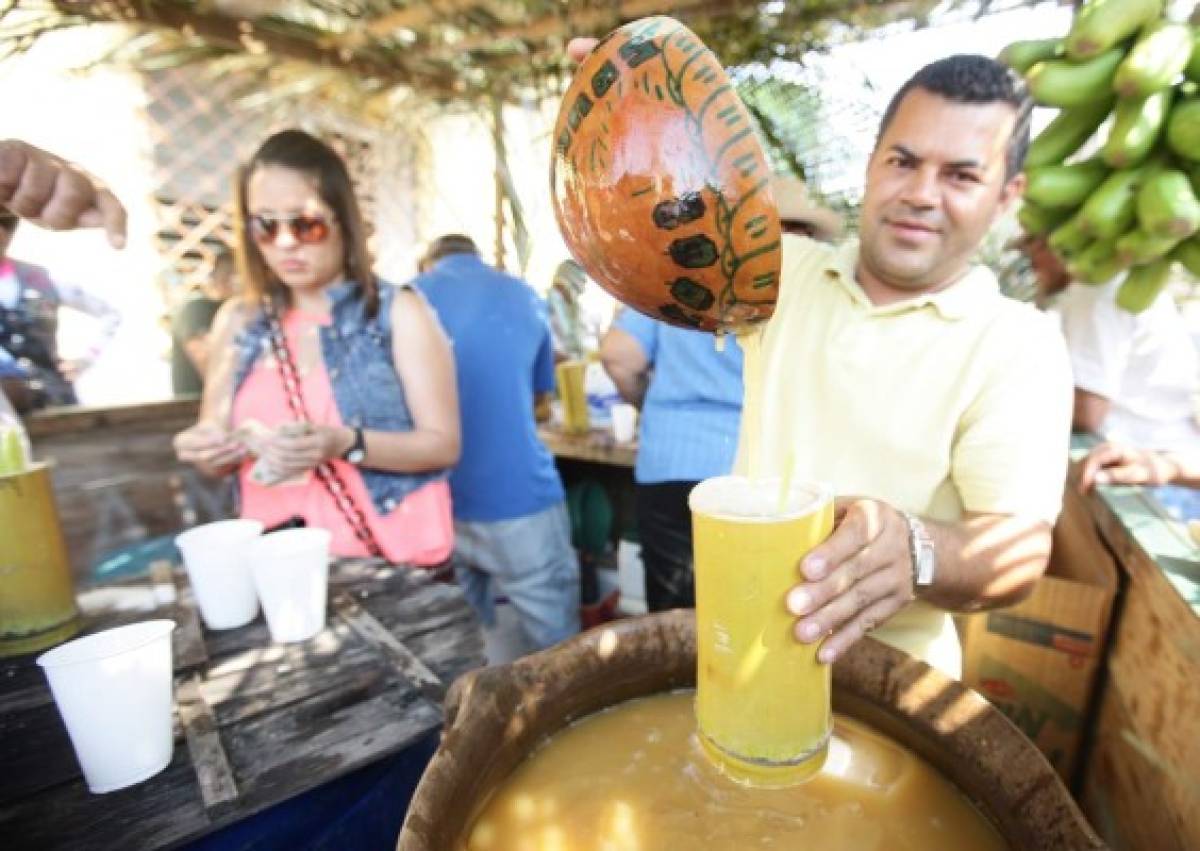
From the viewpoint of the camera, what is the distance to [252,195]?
6.11ft

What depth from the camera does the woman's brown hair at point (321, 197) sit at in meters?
1.85

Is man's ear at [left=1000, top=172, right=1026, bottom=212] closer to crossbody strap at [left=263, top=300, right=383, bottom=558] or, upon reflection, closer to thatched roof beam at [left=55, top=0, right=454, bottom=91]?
crossbody strap at [left=263, top=300, right=383, bottom=558]

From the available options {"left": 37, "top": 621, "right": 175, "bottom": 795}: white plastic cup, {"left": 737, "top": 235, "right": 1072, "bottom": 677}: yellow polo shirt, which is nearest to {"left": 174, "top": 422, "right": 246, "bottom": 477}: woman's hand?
{"left": 37, "top": 621, "right": 175, "bottom": 795}: white plastic cup

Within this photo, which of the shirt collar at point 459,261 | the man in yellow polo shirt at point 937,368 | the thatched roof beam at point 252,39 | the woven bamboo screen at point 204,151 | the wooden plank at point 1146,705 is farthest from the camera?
the woven bamboo screen at point 204,151

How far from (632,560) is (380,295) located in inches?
79.8

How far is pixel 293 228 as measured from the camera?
183 cm

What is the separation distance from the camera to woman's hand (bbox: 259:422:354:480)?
1.68 m

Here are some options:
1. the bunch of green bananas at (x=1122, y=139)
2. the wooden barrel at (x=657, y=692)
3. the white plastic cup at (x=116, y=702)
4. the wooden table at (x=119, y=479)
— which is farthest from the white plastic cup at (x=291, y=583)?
the wooden table at (x=119, y=479)

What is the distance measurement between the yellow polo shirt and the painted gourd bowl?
1.45ft

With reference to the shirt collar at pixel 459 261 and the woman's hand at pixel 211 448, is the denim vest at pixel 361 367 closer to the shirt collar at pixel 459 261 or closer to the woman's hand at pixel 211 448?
the woman's hand at pixel 211 448

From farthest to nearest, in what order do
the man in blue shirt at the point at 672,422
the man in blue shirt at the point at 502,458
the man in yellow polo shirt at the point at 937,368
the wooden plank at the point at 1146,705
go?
the man in blue shirt at the point at 502,458 → the man in blue shirt at the point at 672,422 → the wooden plank at the point at 1146,705 → the man in yellow polo shirt at the point at 937,368

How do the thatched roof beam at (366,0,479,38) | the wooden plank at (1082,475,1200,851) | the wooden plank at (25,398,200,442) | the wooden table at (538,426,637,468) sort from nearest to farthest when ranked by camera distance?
the wooden plank at (1082,475,1200,851) < the thatched roof beam at (366,0,479,38) < the wooden table at (538,426,637,468) < the wooden plank at (25,398,200,442)

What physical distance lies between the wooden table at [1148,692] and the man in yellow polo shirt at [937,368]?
41cm

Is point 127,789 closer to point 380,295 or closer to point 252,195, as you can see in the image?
point 380,295
